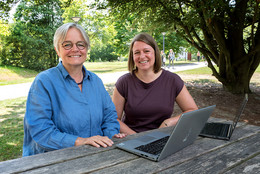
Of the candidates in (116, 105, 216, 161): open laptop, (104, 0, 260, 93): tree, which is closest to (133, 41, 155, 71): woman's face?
(116, 105, 216, 161): open laptop

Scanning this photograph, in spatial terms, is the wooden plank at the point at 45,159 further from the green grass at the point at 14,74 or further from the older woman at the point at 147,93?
the green grass at the point at 14,74

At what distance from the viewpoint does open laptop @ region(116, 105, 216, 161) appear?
133 centimetres

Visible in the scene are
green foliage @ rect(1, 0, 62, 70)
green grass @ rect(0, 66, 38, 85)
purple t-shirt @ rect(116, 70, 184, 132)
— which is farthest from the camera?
green foliage @ rect(1, 0, 62, 70)

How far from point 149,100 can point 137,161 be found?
1260mm

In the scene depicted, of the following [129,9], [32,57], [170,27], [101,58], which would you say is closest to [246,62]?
[170,27]

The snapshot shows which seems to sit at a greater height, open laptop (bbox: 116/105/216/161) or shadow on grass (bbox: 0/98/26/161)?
open laptop (bbox: 116/105/216/161)

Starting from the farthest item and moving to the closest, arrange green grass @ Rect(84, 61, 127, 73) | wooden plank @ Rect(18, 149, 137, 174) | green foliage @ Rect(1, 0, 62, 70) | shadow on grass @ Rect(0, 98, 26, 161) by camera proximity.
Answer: green grass @ Rect(84, 61, 127, 73) → green foliage @ Rect(1, 0, 62, 70) → shadow on grass @ Rect(0, 98, 26, 161) → wooden plank @ Rect(18, 149, 137, 174)

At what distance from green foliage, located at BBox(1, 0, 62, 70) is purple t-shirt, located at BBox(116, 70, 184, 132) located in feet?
61.6

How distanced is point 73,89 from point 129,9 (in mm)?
6207

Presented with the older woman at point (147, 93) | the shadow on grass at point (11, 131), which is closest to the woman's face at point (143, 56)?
the older woman at point (147, 93)

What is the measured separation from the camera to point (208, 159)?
1.46 meters

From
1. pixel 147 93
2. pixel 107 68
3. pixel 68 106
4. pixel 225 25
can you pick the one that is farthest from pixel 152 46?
pixel 107 68

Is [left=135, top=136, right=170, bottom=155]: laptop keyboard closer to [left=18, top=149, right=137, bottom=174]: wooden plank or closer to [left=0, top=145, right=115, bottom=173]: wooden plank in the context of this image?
[left=18, top=149, right=137, bottom=174]: wooden plank

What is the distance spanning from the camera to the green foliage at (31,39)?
64.4 feet
